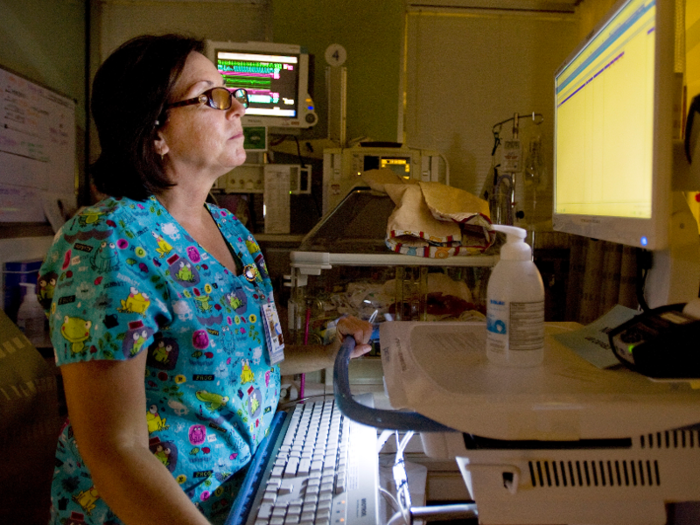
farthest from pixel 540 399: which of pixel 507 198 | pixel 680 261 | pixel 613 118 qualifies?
pixel 507 198

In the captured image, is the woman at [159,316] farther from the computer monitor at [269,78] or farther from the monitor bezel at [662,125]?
the computer monitor at [269,78]

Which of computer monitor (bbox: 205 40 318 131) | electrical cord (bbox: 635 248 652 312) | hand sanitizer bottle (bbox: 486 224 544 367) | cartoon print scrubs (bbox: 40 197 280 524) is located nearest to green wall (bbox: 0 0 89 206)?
computer monitor (bbox: 205 40 318 131)

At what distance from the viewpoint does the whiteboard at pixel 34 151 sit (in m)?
1.71

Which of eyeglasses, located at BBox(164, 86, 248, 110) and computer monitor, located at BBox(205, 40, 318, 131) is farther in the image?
computer monitor, located at BBox(205, 40, 318, 131)

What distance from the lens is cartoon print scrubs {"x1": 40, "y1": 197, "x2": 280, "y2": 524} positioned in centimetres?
67

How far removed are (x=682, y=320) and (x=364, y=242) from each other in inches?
41.7

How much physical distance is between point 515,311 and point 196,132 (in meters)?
0.68

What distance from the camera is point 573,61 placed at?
2.72 feet

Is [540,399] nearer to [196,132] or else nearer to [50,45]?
[196,132]

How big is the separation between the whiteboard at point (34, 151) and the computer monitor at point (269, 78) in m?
0.71

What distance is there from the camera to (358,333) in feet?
3.00

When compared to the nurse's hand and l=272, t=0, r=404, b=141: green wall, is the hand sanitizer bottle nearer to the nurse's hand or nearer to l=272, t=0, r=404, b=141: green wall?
the nurse's hand

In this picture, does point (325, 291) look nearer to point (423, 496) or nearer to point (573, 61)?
point (423, 496)

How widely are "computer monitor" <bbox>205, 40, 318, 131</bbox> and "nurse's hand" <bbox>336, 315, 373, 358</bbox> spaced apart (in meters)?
1.48
